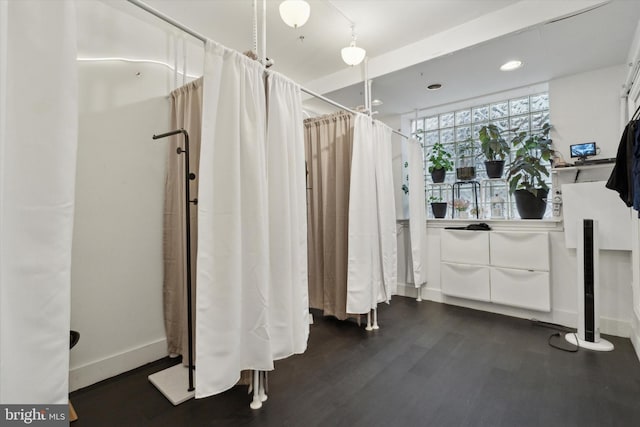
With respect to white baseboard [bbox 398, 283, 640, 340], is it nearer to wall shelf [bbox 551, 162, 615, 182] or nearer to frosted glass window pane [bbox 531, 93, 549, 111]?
wall shelf [bbox 551, 162, 615, 182]

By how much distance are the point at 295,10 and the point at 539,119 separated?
10.2 feet

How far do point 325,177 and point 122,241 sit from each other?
1823mm

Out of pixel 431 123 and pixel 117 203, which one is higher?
pixel 431 123

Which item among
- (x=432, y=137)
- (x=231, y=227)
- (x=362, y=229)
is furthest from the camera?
(x=432, y=137)

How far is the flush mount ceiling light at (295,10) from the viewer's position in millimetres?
1868

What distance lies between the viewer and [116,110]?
214 cm

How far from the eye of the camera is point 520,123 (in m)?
3.50

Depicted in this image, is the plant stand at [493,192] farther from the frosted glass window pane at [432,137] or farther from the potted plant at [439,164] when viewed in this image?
the frosted glass window pane at [432,137]

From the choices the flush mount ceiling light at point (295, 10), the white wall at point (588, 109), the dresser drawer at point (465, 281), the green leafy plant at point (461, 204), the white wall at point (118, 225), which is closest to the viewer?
the flush mount ceiling light at point (295, 10)

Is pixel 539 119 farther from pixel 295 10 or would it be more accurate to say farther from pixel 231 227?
pixel 231 227

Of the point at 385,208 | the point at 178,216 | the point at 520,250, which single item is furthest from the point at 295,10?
the point at 520,250

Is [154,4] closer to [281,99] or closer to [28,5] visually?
[281,99]
